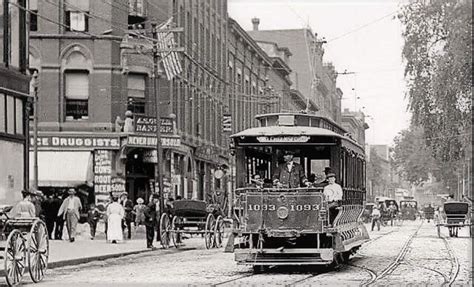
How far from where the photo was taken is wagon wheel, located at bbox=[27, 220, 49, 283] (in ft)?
56.7

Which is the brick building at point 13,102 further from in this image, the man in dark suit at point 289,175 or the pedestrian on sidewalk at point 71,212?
the man in dark suit at point 289,175

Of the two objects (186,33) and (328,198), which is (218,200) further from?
(328,198)

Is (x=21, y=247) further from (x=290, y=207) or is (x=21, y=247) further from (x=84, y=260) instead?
(x=84, y=260)

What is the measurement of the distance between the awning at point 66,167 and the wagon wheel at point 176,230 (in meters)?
9.78

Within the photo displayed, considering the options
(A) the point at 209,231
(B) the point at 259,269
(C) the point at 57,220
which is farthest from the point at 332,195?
(C) the point at 57,220

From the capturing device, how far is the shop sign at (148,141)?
4034 centimetres

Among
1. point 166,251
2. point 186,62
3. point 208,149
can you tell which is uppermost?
point 186,62

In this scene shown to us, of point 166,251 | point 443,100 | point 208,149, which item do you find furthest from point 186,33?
point 166,251

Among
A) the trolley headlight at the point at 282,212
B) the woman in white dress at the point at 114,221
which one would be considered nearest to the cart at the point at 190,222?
the woman in white dress at the point at 114,221

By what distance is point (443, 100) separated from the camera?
124 ft

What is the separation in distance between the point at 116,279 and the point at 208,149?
116 feet

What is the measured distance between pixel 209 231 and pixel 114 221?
363 centimetres

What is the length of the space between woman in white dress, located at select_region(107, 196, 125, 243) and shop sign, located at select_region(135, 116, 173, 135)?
8.70 metres

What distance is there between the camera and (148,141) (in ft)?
135
